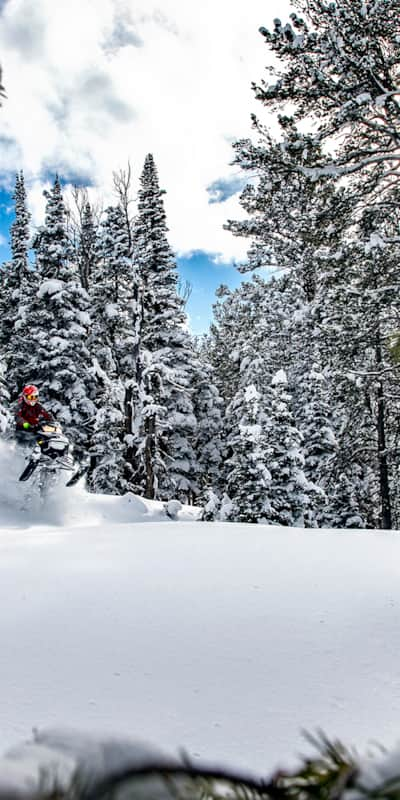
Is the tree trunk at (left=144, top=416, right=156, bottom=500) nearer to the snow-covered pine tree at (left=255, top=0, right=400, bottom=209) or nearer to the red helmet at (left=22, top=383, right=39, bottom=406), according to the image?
the red helmet at (left=22, top=383, right=39, bottom=406)

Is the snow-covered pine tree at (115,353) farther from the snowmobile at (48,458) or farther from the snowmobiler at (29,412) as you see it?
the snowmobiler at (29,412)

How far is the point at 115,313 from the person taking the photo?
19.0m

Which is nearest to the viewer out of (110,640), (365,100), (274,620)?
(110,640)

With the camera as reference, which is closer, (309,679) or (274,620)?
(309,679)

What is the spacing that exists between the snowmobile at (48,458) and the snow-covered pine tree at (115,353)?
20.3ft

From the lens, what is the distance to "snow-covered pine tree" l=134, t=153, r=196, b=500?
702 inches

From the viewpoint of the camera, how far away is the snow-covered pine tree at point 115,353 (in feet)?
59.7

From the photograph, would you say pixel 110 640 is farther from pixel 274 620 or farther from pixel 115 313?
pixel 115 313

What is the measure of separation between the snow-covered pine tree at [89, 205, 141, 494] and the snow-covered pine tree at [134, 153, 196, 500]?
1.78 feet

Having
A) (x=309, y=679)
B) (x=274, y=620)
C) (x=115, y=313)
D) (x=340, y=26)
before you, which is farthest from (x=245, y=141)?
(x=115, y=313)

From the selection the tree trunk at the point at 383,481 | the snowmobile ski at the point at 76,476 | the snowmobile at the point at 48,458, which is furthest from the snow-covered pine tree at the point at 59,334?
the tree trunk at the point at 383,481

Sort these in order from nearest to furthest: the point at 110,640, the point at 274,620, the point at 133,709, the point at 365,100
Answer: the point at 133,709, the point at 110,640, the point at 274,620, the point at 365,100

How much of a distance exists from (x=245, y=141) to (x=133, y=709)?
872 cm

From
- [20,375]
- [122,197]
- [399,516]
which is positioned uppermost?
[122,197]
